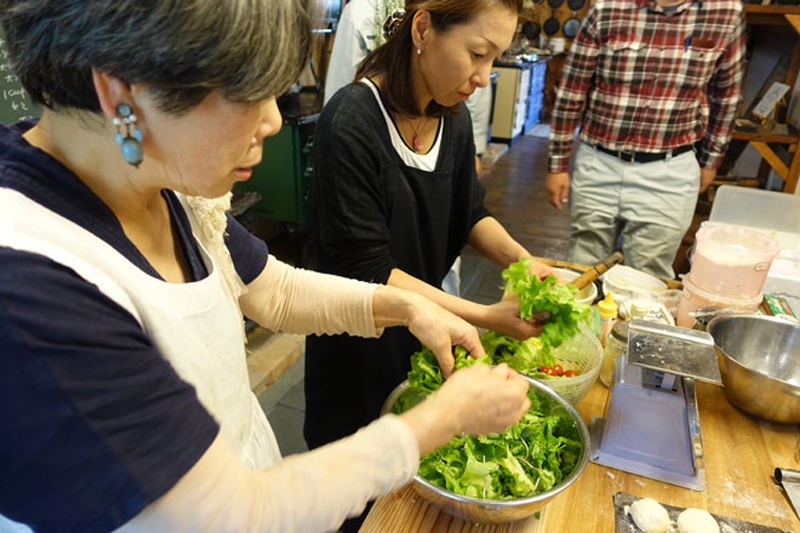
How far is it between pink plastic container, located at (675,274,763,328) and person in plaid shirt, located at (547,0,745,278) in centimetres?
134

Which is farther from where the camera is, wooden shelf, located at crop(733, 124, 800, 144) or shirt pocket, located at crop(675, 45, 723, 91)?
wooden shelf, located at crop(733, 124, 800, 144)

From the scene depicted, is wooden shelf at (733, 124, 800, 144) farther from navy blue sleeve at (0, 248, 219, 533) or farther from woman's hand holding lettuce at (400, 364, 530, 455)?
navy blue sleeve at (0, 248, 219, 533)

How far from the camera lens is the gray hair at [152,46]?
0.62 metres

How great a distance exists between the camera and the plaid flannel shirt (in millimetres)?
2793

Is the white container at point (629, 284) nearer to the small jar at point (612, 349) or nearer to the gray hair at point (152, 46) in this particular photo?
the small jar at point (612, 349)

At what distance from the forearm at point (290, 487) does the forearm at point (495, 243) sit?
1198mm

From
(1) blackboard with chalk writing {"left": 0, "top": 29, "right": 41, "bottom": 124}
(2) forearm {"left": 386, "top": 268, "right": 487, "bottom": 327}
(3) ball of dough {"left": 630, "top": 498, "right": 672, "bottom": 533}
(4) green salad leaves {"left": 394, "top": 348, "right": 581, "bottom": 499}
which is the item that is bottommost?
(3) ball of dough {"left": 630, "top": 498, "right": 672, "bottom": 533}

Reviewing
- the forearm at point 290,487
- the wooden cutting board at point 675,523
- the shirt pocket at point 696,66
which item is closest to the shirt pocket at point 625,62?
the shirt pocket at point 696,66

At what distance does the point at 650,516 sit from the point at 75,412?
112 centimetres

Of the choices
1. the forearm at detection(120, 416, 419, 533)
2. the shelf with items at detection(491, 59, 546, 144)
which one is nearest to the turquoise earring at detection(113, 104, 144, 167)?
the forearm at detection(120, 416, 419, 533)

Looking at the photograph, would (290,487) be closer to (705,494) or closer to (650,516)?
(650,516)

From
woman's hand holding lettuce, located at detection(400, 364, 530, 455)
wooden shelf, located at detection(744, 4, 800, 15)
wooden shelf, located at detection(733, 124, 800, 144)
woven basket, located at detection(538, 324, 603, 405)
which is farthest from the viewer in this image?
wooden shelf, located at detection(733, 124, 800, 144)

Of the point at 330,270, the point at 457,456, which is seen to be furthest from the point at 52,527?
the point at 330,270

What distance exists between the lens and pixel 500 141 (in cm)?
923
